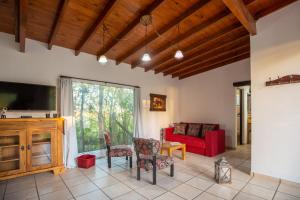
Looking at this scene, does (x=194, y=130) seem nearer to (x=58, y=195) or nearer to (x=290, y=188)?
(x=290, y=188)

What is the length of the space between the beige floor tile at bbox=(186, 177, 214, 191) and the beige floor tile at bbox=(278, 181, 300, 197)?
3.68ft

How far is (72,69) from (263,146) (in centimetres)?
457

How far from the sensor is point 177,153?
16.8 ft

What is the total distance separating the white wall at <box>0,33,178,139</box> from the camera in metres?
3.37

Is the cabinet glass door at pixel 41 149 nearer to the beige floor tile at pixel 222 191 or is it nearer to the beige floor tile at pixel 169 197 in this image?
the beige floor tile at pixel 169 197

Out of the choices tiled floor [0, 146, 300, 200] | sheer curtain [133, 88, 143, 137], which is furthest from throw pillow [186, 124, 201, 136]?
tiled floor [0, 146, 300, 200]

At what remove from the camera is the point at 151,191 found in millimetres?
2703

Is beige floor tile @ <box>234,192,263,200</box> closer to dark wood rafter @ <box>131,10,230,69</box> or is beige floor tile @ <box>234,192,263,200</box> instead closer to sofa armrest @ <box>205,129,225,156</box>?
sofa armrest @ <box>205,129,225,156</box>

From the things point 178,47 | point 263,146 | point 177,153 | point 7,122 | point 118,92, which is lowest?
point 177,153

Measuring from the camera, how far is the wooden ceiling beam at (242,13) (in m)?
2.53

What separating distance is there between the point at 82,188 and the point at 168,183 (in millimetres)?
1497

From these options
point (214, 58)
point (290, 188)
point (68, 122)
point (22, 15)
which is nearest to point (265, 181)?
point (290, 188)

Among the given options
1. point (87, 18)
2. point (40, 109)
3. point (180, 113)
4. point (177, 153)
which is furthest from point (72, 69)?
point (180, 113)

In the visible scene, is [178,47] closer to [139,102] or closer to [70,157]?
[139,102]
